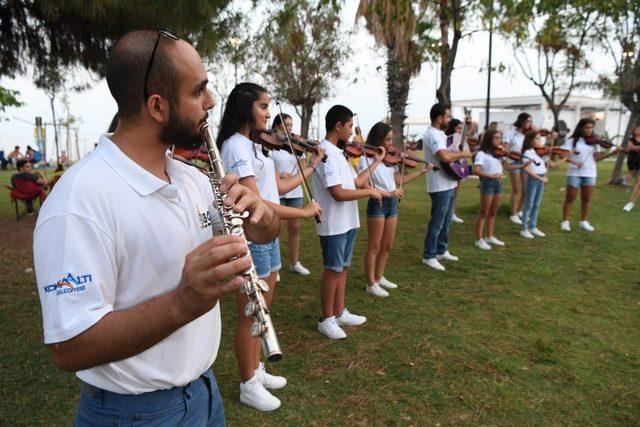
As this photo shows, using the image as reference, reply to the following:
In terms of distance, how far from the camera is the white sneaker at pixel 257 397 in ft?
10.7

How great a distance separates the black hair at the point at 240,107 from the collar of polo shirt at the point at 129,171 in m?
1.99

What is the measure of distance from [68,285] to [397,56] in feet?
43.1

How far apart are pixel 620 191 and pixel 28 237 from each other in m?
16.2

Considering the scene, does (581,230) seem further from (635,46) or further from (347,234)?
(635,46)

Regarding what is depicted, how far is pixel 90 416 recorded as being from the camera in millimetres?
1495

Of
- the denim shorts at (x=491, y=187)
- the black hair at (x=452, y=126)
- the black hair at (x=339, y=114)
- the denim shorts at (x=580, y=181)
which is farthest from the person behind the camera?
the denim shorts at (x=580, y=181)

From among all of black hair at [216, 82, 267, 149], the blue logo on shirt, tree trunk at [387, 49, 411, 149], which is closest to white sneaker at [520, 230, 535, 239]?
tree trunk at [387, 49, 411, 149]

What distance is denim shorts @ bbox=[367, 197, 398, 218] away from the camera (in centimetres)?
530

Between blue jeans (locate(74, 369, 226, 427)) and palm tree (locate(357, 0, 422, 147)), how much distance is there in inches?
319

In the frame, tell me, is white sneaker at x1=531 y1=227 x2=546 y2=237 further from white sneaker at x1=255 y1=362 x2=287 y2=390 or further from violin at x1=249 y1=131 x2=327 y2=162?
white sneaker at x1=255 y1=362 x2=287 y2=390

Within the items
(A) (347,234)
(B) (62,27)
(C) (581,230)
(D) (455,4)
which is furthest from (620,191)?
(B) (62,27)

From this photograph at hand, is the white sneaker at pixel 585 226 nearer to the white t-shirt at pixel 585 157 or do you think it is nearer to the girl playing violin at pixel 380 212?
the white t-shirt at pixel 585 157

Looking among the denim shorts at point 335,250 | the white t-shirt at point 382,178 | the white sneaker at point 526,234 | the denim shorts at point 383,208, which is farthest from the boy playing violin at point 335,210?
the white sneaker at point 526,234

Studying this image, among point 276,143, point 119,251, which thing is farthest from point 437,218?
point 119,251
